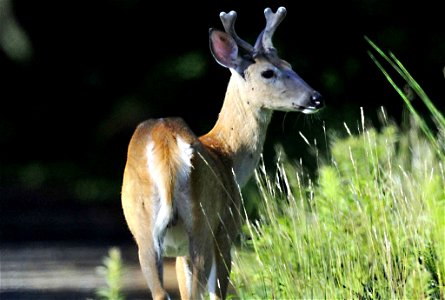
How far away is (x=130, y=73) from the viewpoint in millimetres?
14195

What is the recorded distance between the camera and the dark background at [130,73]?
14.1 meters

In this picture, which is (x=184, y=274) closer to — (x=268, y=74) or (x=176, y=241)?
(x=176, y=241)

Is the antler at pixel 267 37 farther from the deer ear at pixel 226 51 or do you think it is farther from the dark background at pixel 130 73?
the dark background at pixel 130 73

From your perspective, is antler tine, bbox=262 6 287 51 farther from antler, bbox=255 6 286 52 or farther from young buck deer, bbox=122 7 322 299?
young buck deer, bbox=122 7 322 299

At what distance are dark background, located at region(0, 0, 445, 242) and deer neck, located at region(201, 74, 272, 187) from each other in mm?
6422

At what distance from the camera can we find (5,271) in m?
10.7

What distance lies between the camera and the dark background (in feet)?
46.3

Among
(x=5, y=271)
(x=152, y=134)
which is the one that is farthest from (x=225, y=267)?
(x=5, y=271)

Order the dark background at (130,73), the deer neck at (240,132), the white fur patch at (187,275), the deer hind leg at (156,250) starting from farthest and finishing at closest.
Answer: the dark background at (130,73) → the deer neck at (240,132) → the white fur patch at (187,275) → the deer hind leg at (156,250)

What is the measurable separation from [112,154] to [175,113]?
30.4 inches

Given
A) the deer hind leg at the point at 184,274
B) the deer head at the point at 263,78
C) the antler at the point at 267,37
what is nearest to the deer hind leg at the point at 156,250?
the deer hind leg at the point at 184,274

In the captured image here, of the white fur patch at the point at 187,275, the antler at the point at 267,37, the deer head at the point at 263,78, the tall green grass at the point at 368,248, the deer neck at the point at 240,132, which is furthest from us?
the antler at the point at 267,37

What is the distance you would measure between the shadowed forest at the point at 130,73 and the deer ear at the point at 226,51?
6.32m

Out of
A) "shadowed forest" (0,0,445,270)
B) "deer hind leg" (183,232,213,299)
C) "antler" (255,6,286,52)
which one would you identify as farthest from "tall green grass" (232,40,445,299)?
"shadowed forest" (0,0,445,270)
